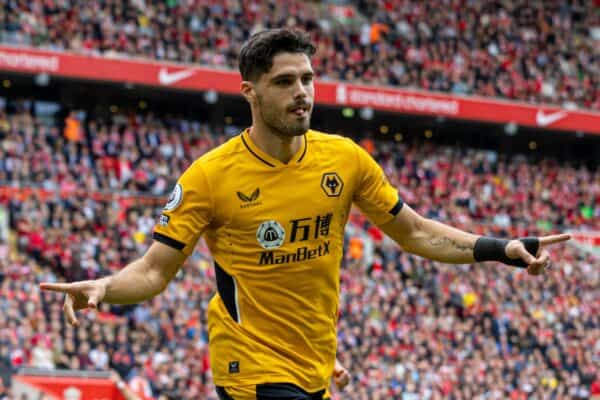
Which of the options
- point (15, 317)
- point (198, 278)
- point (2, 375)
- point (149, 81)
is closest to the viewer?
point (2, 375)

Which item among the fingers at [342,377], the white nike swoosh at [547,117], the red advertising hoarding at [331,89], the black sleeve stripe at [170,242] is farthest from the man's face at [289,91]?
the white nike swoosh at [547,117]

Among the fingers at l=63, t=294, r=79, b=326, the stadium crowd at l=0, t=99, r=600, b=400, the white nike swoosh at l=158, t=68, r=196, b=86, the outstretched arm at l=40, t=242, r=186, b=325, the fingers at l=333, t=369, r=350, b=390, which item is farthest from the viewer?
the white nike swoosh at l=158, t=68, r=196, b=86

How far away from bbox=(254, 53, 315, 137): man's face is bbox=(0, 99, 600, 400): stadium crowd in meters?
11.6

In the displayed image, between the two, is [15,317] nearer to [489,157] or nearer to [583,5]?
[489,157]

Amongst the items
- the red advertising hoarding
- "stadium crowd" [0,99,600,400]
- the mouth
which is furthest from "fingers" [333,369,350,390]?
the red advertising hoarding

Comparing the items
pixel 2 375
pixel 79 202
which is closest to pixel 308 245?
pixel 2 375

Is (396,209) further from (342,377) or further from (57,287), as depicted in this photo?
(57,287)

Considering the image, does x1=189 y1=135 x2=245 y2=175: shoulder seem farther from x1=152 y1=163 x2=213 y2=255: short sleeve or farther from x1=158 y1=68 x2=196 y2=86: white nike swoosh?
x1=158 y1=68 x2=196 y2=86: white nike swoosh

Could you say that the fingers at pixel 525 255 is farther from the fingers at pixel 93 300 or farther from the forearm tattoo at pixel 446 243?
the fingers at pixel 93 300

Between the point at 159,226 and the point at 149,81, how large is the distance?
972 inches

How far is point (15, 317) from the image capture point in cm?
1828

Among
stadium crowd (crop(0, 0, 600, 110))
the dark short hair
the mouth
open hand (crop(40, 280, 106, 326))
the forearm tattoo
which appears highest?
stadium crowd (crop(0, 0, 600, 110))

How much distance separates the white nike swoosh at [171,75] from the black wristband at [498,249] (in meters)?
24.7

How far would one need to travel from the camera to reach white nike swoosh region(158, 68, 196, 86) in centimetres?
3035
